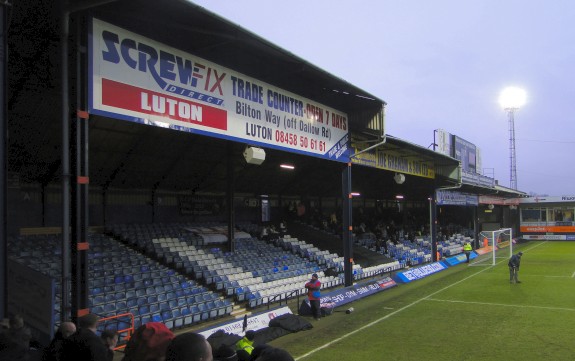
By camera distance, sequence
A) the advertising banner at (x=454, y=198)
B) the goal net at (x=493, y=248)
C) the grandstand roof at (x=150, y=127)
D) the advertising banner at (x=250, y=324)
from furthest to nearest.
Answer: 1. the goal net at (x=493, y=248)
2. the advertising banner at (x=454, y=198)
3. the advertising banner at (x=250, y=324)
4. the grandstand roof at (x=150, y=127)

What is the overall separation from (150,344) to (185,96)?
881 cm

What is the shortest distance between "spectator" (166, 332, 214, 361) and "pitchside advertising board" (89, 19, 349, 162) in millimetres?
7266

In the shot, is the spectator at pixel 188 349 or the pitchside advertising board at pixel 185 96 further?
the pitchside advertising board at pixel 185 96

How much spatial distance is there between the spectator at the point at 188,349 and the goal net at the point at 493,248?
108 feet

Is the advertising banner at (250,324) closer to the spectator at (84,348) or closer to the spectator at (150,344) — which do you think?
the spectator at (84,348)

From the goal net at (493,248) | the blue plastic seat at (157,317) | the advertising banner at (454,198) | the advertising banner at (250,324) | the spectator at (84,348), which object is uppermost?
the advertising banner at (454,198)

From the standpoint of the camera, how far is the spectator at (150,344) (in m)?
2.82

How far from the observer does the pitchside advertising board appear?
920 centimetres

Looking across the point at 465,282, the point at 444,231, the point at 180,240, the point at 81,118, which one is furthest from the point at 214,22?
the point at 444,231

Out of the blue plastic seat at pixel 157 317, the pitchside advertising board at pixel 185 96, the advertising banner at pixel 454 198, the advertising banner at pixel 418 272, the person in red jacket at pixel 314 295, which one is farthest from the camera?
the advertising banner at pixel 454 198

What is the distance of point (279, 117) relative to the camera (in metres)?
14.7

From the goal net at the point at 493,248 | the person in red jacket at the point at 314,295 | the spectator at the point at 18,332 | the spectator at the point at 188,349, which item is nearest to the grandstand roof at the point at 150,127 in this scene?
the spectator at the point at 18,332

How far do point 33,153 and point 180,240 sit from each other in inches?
281

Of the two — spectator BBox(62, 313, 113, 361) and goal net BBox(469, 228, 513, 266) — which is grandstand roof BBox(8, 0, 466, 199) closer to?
spectator BBox(62, 313, 113, 361)
